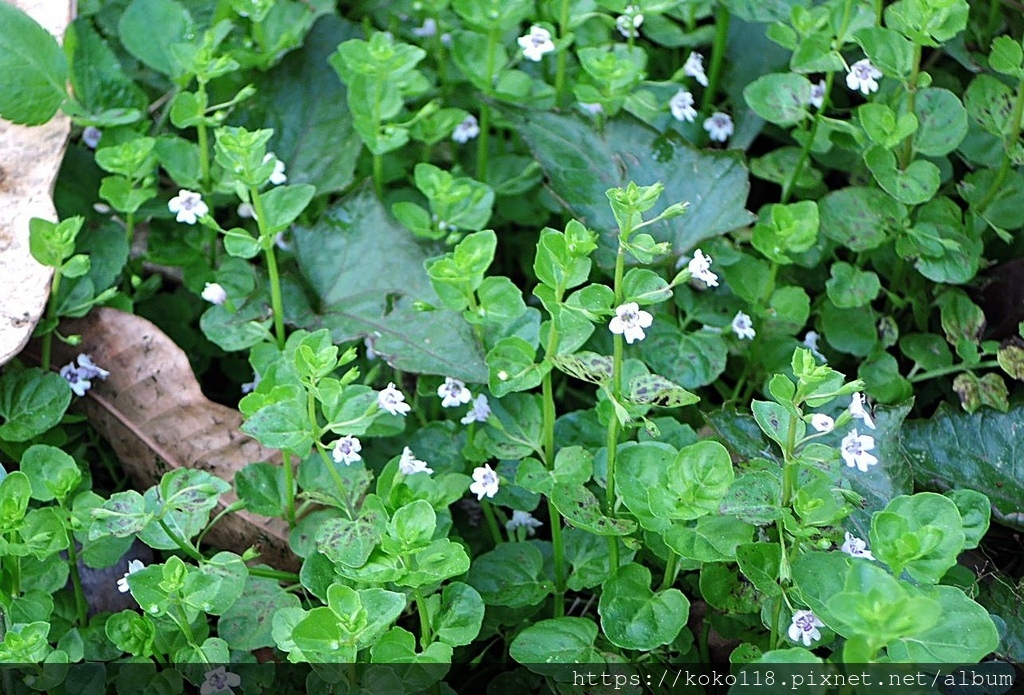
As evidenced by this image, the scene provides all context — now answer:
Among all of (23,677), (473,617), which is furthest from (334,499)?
(23,677)

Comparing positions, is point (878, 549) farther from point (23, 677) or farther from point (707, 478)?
point (23, 677)

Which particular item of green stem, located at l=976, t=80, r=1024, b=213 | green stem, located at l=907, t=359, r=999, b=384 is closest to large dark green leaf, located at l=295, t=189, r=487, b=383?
green stem, located at l=907, t=359, r=999, b=384

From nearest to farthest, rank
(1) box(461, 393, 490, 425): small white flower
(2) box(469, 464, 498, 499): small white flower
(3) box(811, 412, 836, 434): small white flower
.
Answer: (3) box(811, 412, 836, 434): small white flower
(2) box(469, 464, 498, 499): small white flower
(1) box(461, 393, 490, 425): small white flower

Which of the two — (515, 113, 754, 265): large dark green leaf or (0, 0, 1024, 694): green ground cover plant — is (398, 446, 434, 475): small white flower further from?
(515, 113, 754, 265): large dark green leaf

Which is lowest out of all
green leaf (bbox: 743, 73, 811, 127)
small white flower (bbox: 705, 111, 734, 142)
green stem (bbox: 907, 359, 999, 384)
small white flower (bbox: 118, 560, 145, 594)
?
green stem (bbox: 907, 359, 999, 384)

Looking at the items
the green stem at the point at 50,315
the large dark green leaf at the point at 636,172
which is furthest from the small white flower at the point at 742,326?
the green stem at the point at 50,315

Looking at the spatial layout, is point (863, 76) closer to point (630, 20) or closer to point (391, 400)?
point (630, 20)
